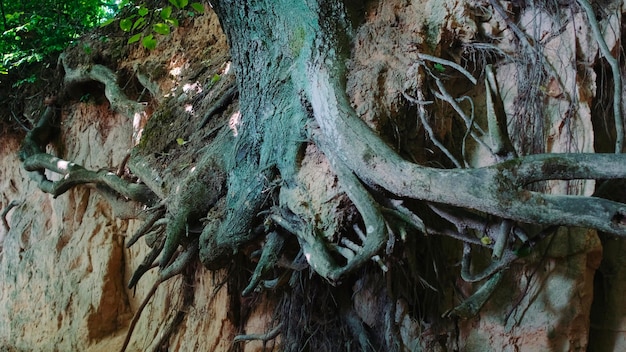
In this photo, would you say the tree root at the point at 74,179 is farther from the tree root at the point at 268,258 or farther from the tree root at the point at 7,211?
the tree root at the point at 268,258

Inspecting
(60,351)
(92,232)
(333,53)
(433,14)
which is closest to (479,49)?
(433,14)

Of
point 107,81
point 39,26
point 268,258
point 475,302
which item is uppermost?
point 39,26

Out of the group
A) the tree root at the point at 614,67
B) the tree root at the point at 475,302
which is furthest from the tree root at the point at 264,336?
the tree root at the point at 614,67

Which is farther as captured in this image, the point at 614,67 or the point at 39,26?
the point at 39,26

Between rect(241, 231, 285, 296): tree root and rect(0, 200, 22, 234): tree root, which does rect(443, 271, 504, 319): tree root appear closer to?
rect(241, 231, 285, 296): tree root

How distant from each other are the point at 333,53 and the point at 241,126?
72 centimetres

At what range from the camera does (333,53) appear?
3.19 metres

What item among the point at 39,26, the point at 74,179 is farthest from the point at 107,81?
the point at 39,26

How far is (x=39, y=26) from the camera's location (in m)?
6.06

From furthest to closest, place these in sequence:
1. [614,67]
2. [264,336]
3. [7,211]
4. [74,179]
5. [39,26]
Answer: [7,211] < [39,26] < [74,179] < [264,336] < [614,67]

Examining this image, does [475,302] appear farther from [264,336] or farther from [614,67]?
[264,336]

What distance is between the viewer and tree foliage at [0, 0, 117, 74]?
5980 millimetres

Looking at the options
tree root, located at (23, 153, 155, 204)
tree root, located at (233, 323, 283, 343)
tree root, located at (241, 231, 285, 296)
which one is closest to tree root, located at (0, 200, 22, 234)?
tree root, located at (23, 153, 155, 204)

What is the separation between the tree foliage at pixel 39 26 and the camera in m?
5.98
